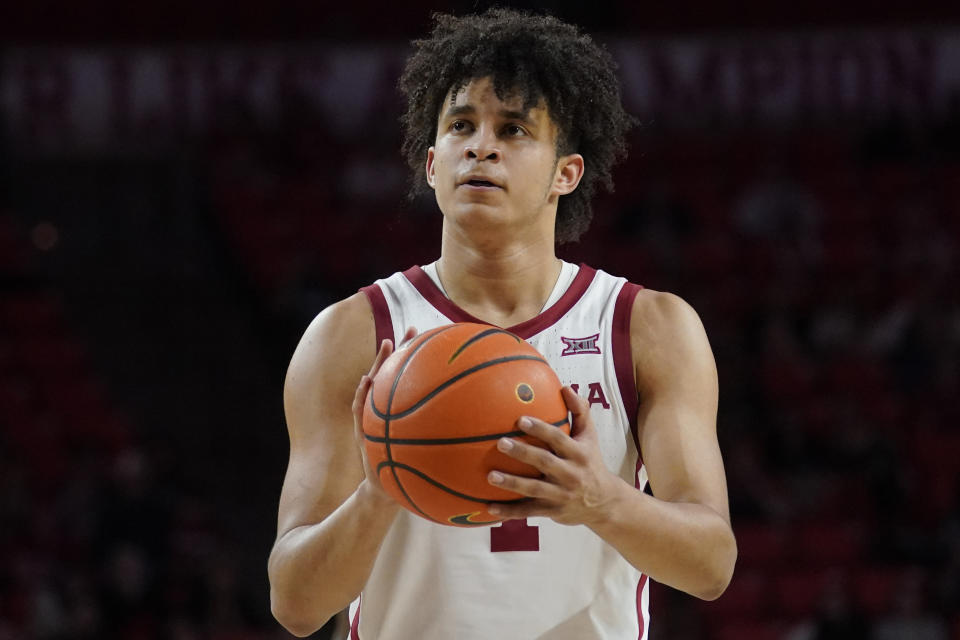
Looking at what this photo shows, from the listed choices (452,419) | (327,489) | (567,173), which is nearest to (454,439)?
(452,419)

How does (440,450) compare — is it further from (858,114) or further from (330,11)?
(330,11)

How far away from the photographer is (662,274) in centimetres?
1121

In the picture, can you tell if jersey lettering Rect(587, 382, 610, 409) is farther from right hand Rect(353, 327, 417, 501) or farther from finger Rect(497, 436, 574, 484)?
finger Rect(497, 436, 574, 484)

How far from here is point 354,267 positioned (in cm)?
1120

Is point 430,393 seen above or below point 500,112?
below

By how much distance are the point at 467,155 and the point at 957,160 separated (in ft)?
33.7

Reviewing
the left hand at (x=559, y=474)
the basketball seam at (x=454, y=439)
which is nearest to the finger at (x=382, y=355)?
the basketball seam at (x=454, y=439)

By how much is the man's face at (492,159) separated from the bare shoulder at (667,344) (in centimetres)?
38

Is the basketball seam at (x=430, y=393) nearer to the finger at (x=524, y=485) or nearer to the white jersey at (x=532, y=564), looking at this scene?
the finger at (x=524, y=485)

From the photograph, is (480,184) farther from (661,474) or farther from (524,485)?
(524,485)

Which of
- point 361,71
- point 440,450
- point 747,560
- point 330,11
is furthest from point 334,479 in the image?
point 330,11

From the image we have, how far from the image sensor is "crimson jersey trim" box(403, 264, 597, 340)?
3.34 meters

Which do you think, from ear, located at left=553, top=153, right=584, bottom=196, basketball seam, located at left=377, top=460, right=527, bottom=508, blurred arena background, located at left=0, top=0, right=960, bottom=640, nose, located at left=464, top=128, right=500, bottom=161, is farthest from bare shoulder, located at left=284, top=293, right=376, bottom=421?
blurred arena background, located at left=0, top=0, right=960, bottom=640

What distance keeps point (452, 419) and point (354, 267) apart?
8779 millimetres
